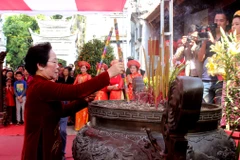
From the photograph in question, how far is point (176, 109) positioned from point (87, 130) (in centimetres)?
71

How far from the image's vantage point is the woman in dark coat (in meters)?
1.37

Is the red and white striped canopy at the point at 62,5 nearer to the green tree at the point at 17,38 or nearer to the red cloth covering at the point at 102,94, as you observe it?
the red cloth covering at the point at 102,94

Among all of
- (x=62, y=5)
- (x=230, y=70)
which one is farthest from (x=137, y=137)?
(x=62, y=5)

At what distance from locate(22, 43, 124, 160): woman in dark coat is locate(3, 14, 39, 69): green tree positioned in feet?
68.7

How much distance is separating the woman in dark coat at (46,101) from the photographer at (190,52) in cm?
322

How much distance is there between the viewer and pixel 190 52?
15.7 feet

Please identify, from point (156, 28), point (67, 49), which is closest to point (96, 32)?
point (67, 49)

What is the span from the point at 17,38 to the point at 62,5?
18.4 meters

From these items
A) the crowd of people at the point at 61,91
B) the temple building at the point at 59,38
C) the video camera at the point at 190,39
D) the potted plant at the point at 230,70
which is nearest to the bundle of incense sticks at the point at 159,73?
the crowd of people at the point at 61,91

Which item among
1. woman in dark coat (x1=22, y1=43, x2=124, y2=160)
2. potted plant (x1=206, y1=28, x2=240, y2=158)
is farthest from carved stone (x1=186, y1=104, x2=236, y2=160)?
potted plant (x1=206, y1=28, x2=240, y2=158)

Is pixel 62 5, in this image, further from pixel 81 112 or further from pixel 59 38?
pixel 59 38

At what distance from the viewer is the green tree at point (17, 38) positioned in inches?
886

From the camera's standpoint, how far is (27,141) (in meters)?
1.55

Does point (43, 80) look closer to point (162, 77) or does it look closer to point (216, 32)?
point (162, 77)
